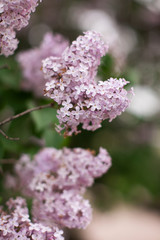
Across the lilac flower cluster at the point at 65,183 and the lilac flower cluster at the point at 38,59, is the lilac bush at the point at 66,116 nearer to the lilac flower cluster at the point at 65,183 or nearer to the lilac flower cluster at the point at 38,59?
the lilac flower cluster at the point at 65,183

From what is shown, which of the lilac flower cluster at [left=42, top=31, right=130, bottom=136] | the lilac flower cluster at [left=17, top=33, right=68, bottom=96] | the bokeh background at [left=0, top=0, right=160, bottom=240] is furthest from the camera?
the bokeh background at [left=0, top=0, right=160, bottom=240]

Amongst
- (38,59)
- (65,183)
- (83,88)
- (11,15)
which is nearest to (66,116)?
(83,88)

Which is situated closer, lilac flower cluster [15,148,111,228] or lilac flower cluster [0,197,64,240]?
lilac flower cluster [0,197,64,240]

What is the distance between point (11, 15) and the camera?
1.21 meters

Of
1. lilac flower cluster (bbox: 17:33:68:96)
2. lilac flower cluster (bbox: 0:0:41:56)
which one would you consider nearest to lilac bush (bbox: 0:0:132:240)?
lilac flower cluster (bbox: 0:0:41:56)

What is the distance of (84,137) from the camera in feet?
10.9

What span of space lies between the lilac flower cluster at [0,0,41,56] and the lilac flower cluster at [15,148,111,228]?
0.60 meters

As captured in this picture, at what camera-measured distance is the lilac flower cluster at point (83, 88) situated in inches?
46.1

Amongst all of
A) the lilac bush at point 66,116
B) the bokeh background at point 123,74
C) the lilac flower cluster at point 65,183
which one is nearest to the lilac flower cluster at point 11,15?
the lilac bush at point 66,116

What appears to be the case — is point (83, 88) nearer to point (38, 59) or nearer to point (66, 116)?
point (66, 116)

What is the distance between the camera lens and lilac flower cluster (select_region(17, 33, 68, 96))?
6.49ft

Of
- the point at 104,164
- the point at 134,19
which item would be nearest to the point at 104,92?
the point at 104,164

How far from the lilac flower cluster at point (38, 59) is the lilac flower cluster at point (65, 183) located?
0.51m

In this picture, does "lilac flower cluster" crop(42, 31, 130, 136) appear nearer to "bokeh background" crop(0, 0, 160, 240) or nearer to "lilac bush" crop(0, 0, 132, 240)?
"lilac bush" crop(0, 0, 132, 240)
